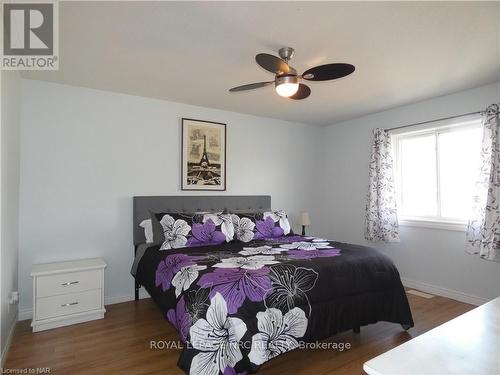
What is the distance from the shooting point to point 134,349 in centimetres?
229

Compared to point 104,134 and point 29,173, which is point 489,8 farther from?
point 29,173

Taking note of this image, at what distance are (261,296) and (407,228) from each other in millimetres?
2890

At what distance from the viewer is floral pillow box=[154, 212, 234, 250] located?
289 cm

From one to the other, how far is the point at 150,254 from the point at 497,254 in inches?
136

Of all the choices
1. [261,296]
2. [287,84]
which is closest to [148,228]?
[261,296]

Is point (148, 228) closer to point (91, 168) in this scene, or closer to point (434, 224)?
point (91, 168)

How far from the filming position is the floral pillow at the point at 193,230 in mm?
2887

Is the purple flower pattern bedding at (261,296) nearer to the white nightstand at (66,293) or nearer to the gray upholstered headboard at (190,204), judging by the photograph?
the white nightstand at (66,293)

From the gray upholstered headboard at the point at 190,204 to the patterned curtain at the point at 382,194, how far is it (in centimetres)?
149

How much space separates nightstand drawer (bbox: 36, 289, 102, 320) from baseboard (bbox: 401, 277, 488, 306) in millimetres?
3713

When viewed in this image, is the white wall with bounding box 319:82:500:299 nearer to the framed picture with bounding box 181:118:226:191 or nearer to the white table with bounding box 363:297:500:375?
the framed picture with bounding box 181:118:226:191

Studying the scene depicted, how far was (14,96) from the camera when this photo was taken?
96.0 inches

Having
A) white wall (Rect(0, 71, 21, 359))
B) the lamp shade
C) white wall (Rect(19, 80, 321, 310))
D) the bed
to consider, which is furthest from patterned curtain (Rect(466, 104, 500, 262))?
white wall (Rect(0, 71, 21, 359))

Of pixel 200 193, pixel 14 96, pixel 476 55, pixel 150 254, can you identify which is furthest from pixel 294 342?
pixel 14 96
